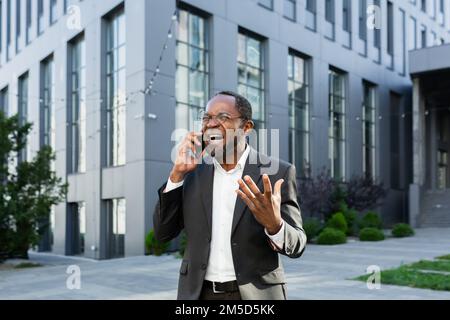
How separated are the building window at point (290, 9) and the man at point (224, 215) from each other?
24128 mm

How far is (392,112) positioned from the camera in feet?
115

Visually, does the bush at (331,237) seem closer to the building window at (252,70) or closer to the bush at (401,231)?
the bush at (401,231)

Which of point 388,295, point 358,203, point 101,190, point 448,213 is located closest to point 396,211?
point 448,213

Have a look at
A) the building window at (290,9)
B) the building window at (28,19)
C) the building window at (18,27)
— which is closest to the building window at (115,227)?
the building window at (290,9)

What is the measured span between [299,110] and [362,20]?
6.64 m

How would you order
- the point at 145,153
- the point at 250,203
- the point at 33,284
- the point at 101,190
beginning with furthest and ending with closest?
the point at 101,190
the point at 145,153
the point at 33,284
the point at 250,203

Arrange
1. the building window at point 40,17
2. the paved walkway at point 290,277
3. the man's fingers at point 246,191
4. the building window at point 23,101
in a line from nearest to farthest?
the man's fingers at point 246,191 → the paved walkway at point 290,277 → the building window at point 40,17 → the building window at point 23,101

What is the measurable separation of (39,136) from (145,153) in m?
11.6

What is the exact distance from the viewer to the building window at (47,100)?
27.5m

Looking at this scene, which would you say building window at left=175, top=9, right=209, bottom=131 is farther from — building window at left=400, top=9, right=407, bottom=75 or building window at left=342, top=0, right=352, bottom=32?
building window at left=400, top=9, right=407, bottom=75

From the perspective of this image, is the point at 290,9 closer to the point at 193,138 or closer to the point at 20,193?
the point at 20,193

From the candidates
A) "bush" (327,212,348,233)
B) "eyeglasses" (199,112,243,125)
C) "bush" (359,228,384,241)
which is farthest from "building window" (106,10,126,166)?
"eyeglasses" (199,112,243,125)

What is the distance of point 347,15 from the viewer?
2823cm
